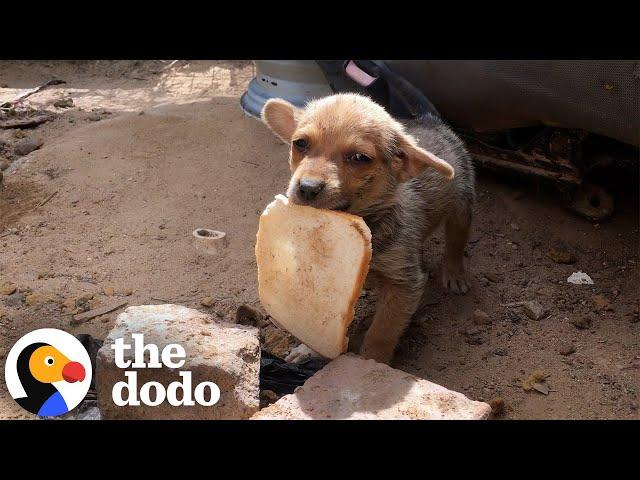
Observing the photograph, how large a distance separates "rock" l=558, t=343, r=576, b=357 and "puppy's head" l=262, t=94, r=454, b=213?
166cm

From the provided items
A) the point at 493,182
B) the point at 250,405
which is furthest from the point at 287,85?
the point at 250,405

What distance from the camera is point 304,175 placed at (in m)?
4.07

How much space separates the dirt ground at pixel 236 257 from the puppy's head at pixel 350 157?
1.40 meters

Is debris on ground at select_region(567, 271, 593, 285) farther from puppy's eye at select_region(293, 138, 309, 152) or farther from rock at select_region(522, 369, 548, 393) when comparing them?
puppy's eye at select_region(293, 138, 309, 152)

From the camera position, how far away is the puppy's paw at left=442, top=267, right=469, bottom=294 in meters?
5.88

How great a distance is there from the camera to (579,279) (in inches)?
230

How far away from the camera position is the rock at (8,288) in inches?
209

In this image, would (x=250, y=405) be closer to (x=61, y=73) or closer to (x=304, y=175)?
(x=304, y=175)

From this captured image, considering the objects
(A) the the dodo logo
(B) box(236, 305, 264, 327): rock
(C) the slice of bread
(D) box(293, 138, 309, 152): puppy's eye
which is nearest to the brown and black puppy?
(D) box(293, 138, 309, 152): puppy's eye

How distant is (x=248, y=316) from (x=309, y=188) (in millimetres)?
1541

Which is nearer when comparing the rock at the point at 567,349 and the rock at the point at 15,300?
the rock at the point at 567,349

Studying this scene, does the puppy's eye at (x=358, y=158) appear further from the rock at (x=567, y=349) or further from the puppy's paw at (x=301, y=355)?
the rock at (x=567, y=349)

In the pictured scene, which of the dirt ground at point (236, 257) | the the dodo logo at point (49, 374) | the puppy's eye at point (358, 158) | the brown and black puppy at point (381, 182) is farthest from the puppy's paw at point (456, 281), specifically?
the the dodo logo at point (49, 374)

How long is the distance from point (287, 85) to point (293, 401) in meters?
5.02
